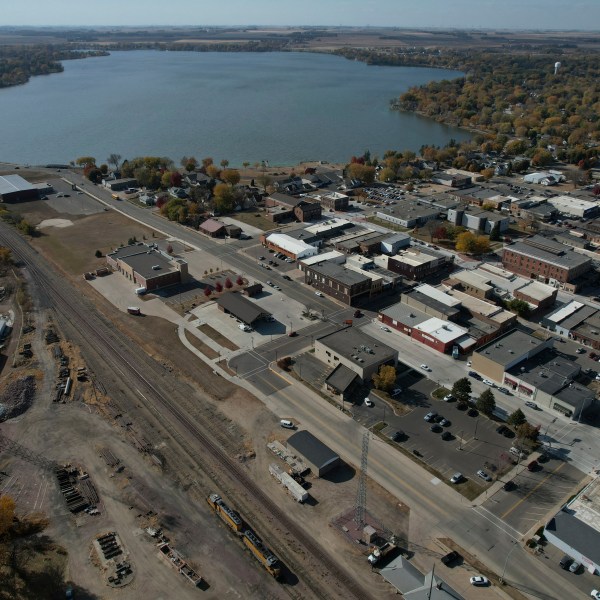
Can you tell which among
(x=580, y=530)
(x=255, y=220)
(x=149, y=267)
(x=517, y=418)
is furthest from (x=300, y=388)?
(x=255, y=220)

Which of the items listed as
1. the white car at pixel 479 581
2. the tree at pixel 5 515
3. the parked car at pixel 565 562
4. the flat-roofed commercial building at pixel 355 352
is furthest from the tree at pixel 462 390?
the tree at pixel 5 515

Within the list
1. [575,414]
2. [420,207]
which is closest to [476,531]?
[575,414]

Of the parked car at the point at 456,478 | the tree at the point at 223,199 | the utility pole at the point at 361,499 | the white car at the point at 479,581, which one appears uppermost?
the tree at the point at 223,199

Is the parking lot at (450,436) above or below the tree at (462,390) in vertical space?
below

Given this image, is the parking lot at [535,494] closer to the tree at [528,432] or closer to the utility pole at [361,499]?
the tree at [528,432]

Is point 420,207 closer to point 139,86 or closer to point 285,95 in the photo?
point 285,95

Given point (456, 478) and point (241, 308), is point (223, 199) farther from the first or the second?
point (456, 478)
